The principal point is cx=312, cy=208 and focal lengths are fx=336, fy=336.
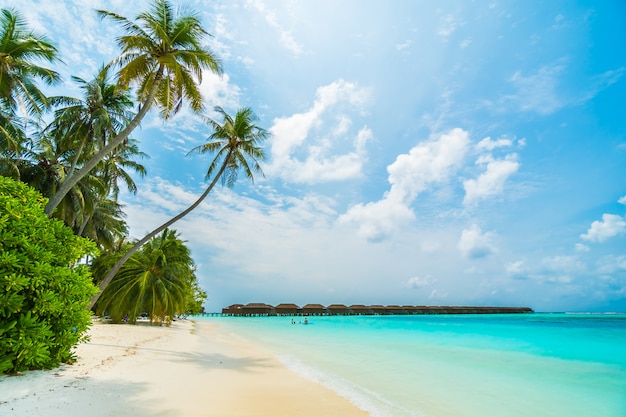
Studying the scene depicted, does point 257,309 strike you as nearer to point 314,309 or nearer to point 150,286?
point 314,309

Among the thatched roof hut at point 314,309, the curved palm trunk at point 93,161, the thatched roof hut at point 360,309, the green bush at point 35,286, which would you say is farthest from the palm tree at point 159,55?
the thatched roof hut at point 360,309

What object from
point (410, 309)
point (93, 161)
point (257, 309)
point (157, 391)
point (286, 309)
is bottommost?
point (410, 309)

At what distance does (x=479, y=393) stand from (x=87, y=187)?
19.2 meters

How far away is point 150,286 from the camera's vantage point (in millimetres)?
20297

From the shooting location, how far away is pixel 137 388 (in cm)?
570

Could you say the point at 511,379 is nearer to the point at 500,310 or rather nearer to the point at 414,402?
the point at 414,402

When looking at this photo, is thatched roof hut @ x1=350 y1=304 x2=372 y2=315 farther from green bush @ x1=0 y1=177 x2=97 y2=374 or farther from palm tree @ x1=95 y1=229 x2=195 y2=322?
green bush @ x1=0 y1=177 x2=97 y2=374

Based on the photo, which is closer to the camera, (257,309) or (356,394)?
(356,394)

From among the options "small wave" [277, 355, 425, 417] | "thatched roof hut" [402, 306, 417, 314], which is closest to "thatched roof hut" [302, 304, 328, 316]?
"thatched roof hut" [402, 306, 417, 314]

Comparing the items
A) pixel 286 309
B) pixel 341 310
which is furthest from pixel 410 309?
A: pixel 286 309

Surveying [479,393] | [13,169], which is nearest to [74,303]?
[479,393]

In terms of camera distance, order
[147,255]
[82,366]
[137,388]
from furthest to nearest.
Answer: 1. [147,255]
2. [82,366]
3. [137,388]

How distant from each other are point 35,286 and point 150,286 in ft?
53.7

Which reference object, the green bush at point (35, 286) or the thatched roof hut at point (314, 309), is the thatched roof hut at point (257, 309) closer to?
the thatched roof hut at point (314, 309)
